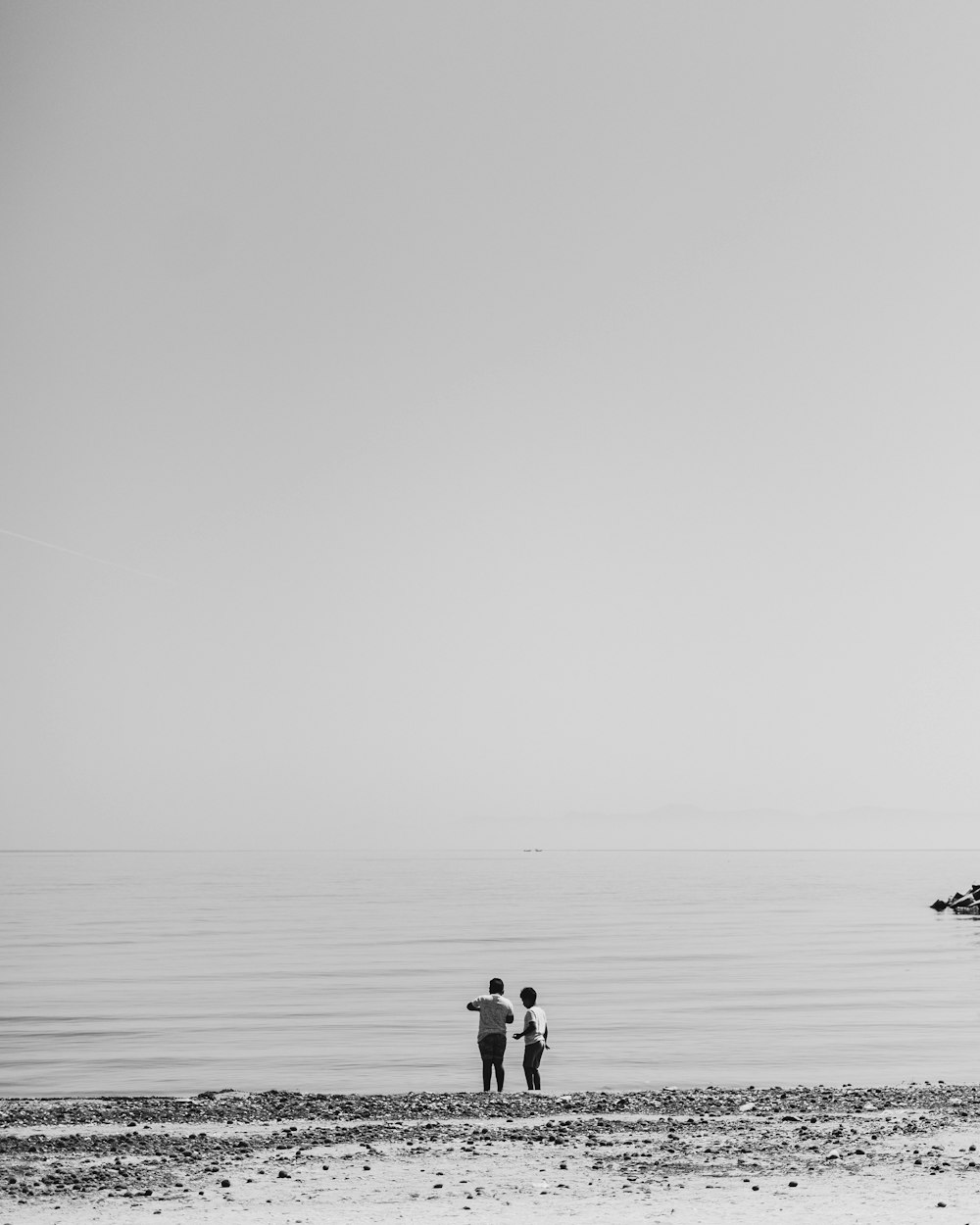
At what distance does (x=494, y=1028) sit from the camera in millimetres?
20594

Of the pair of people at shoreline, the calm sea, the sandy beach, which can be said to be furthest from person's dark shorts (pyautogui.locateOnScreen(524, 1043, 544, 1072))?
the calm sea

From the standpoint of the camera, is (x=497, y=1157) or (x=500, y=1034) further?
(x=500, y=1034)

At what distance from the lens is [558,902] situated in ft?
303

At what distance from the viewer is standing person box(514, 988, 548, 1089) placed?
20547mm

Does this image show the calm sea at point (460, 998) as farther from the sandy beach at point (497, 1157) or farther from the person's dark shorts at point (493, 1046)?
the sandy beach at point (497, 1157)

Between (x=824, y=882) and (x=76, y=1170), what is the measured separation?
132353 mm

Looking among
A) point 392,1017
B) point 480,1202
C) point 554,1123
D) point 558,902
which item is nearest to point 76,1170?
point 480,1202

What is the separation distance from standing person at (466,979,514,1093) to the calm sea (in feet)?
5.77

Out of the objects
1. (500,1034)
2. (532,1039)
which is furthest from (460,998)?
(500,1034)

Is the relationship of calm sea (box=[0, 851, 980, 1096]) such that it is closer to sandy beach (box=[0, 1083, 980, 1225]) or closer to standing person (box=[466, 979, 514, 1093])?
standing person (box=[466, 979, 514, 1093])

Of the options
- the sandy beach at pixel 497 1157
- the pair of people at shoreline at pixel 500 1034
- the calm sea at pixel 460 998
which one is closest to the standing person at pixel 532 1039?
the pair of people at shoreline at pixel 500 1034

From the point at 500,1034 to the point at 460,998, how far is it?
15066 millimetres

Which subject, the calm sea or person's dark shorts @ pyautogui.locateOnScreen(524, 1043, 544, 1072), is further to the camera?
the calm sea

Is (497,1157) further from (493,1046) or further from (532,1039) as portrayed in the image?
(532,1039)
